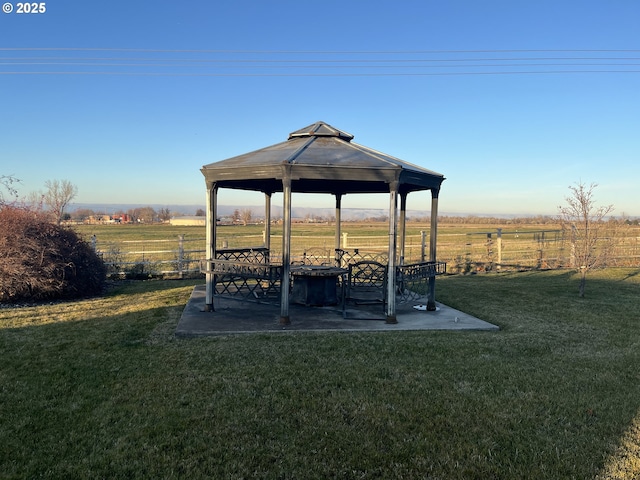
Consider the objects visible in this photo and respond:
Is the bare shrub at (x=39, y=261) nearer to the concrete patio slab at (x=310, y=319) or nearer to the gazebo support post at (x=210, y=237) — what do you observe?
the concrete patio slab at (x=310, y=319)

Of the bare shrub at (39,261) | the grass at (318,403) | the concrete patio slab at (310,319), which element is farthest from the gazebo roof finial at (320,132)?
the bare shrub at (39,261)

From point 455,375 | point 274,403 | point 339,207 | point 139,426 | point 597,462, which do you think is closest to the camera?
point 597,462

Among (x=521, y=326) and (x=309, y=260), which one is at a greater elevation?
(x=309, y=260)

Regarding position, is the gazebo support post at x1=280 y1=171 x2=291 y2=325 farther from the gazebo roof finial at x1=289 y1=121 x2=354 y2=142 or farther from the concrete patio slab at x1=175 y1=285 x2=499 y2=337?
the gazebo roof finial at x1=289 y1=121 x2=354 y2=142

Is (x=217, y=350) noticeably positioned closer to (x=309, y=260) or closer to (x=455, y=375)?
(x=455, y=375)

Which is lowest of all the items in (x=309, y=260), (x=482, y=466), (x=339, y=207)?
(x=482, y=466)

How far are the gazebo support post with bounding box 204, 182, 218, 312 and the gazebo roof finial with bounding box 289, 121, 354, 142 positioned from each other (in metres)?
2.16

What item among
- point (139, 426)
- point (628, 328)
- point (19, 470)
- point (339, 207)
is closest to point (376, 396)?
→ point (139, 426)

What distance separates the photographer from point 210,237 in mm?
8617

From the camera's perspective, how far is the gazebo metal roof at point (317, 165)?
718 centimetres

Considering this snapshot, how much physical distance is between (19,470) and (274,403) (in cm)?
204

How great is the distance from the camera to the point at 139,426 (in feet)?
12.4

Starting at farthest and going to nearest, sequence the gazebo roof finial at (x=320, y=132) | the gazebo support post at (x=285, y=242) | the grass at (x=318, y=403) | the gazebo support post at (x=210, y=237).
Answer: the gazebo roof finial at (x=320, y=132) < the gazebo support post at (x=210, y=237) < the gazebo support post at (x=285, y=242) < the grass at (x=318, y=403)

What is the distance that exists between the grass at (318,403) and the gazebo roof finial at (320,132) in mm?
4322
